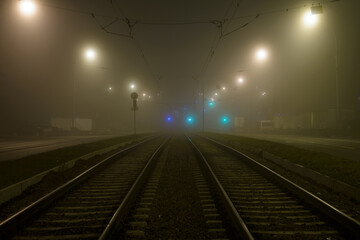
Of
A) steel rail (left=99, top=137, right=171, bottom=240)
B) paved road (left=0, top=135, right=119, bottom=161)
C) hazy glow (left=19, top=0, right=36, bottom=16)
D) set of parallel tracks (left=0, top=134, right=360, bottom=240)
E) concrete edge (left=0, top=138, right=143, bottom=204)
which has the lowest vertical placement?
set of parallel tracks (left=0, top=134, right=360, bottom=240)

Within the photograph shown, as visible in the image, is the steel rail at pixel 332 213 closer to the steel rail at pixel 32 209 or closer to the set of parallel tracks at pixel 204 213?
the set of parallel tracks at pixel 204 213

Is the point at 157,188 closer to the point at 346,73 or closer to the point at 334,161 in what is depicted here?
the point at 334,161

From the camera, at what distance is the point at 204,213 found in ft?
20.9

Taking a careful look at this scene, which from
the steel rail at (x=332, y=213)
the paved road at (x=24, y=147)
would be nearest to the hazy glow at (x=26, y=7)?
the paved road at (x=24, y=147)

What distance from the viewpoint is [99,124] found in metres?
72.4

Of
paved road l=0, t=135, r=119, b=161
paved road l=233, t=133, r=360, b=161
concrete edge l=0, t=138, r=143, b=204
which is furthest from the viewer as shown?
paved road l=0, t=135, r=119, b=161

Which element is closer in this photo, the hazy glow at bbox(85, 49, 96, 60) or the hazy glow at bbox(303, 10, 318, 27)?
the hazy glow at bbox(303, 10, 318, 27)

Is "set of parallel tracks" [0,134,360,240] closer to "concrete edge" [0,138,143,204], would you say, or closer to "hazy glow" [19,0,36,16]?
"concrete edge" [0,138,143,204]

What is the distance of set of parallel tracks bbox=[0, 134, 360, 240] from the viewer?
522 centimetres

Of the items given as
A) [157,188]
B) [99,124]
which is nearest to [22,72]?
[99,124]

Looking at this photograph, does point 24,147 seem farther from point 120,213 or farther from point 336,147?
point 336,147

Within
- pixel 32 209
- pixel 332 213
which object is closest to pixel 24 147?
pixel 32 209

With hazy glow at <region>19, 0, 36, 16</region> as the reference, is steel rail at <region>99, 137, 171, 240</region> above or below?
below

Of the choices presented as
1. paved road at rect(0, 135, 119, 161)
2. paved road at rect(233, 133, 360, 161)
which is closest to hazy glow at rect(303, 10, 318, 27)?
paved road at rect(233, 133, 360, 161)
